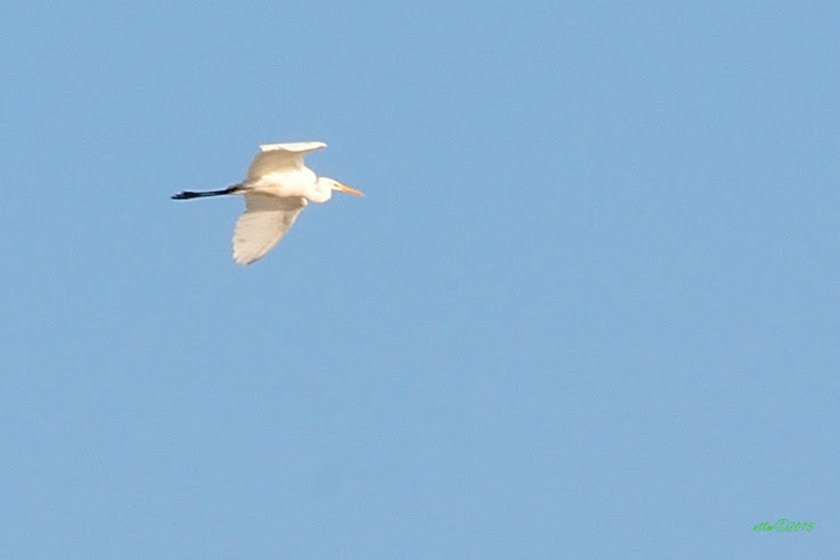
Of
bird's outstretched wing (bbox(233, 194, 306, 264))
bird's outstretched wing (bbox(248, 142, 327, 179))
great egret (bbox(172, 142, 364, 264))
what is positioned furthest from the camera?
bird's outstretched wing (bbox(233, 194, 306, 264))

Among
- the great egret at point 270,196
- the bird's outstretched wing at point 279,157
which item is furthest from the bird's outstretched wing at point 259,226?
the bird's outstretched wing at point 279,157

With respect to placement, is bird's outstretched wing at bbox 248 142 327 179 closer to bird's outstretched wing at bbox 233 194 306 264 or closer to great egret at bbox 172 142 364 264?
great egret at bbox 172 142 364 264

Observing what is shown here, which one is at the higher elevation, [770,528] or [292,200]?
[292,200]

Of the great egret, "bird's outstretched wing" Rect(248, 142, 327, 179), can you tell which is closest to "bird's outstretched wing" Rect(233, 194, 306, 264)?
the great egret

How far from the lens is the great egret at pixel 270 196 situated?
27.0 m

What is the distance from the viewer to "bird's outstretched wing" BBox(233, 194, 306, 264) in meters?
28.2

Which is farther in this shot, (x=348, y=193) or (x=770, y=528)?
(x=348, y=193)

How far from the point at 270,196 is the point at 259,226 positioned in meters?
0.79

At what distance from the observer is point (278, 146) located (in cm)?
2573

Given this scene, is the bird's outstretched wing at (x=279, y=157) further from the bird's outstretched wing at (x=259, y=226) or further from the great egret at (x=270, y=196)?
the bird's outstretched wing at (x=259, y=226)

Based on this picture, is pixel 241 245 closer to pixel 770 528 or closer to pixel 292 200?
pixel 292 200

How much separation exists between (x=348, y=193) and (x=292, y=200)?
158cm

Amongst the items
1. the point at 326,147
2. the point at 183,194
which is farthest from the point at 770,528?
the point at 183,194

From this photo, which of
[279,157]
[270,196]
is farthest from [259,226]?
[279,157]
